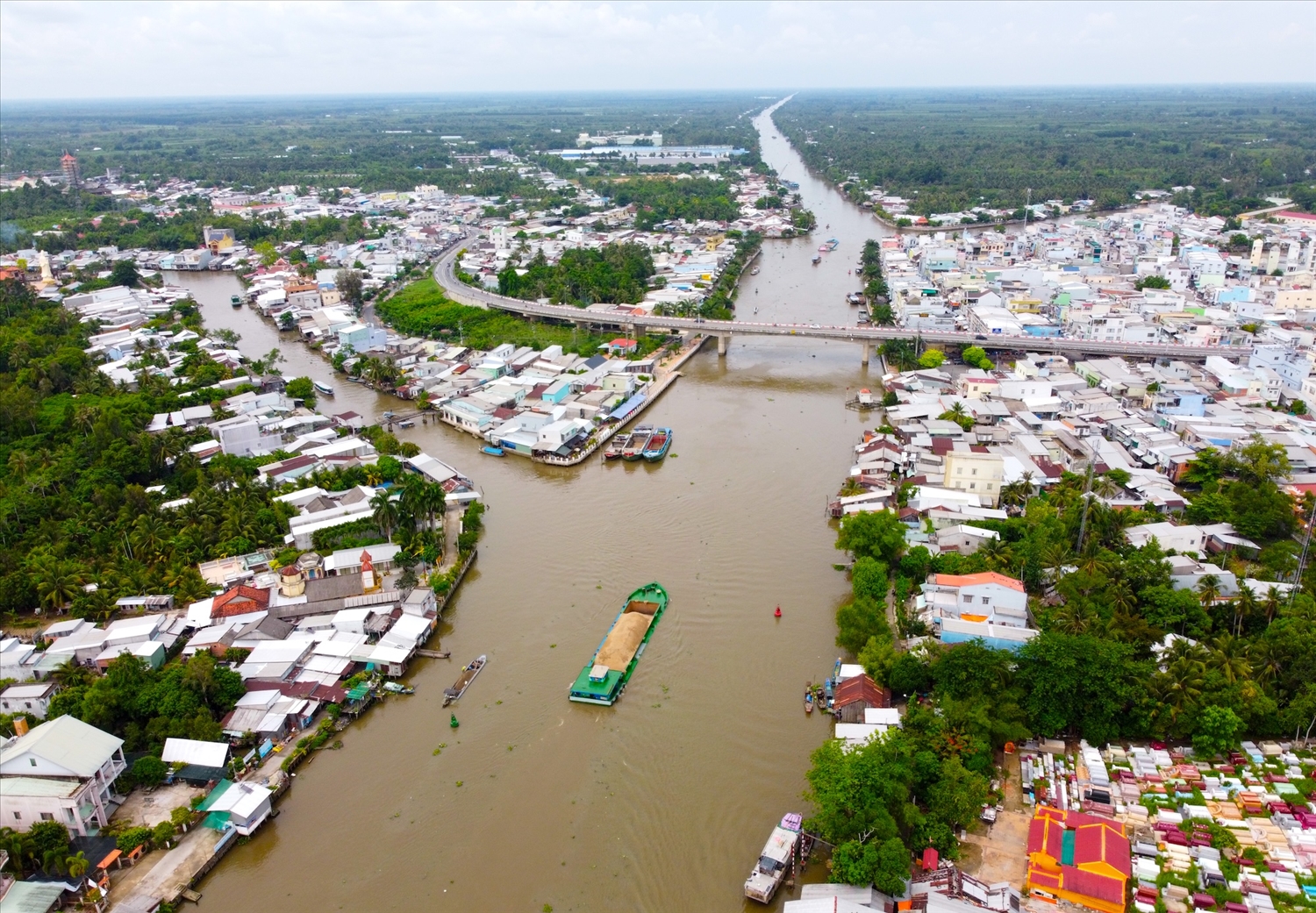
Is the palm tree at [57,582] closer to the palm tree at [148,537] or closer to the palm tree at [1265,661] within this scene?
the palm tree at [148,537]

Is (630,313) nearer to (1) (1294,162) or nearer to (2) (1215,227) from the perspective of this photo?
(2) (1215,227)

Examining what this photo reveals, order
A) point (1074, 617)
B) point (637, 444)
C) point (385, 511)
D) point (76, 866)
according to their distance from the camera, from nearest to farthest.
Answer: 1. point (76, 866)
2. point (1074, 617)
3. point (385, 511)
4. point (637, 444)

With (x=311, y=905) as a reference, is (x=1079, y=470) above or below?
above

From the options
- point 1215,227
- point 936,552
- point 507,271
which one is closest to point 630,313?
point 507,271

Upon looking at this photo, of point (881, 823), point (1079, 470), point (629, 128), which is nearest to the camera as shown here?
point (881, 823)

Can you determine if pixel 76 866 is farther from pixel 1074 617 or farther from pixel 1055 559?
pixel 1055 559

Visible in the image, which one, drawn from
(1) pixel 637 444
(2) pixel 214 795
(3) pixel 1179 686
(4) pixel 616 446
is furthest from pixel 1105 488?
(2) pixel 214 795
